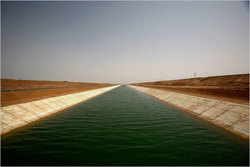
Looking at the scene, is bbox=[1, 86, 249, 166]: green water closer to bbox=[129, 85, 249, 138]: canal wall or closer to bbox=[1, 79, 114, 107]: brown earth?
bbox=[129, 85, 249, 138]: canal wall

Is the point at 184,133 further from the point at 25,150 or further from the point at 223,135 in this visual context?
the point at 25,150

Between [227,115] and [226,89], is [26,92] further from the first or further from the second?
[226,89]

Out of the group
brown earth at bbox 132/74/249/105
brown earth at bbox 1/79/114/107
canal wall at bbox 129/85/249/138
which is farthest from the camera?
brown earth at bbox 1/79/114/107

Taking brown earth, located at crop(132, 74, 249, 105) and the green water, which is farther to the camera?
brown earth, located at crop(132, 74, 249, 105)

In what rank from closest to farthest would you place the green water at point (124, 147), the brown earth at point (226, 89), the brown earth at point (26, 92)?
the green water at point (124, 147) < the brown earth at point (226, 89) < the brown earth at point (26, 92)

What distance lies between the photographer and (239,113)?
981 centimetres

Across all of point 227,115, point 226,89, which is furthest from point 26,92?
point 226,89

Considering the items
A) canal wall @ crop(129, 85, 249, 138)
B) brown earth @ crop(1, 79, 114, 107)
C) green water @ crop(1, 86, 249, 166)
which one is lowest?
green water @ crop(1, 86, 249, 166)

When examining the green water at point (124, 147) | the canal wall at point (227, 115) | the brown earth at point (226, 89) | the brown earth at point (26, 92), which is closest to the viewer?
the green water at point (124, 147)

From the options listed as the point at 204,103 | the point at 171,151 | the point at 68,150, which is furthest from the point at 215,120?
the point at 68,150

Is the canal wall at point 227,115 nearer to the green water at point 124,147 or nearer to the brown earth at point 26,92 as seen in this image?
the green water at point 124,147

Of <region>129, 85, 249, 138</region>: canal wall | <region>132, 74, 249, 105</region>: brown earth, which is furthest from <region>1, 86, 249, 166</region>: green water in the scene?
<region>132, 74, 249, 105</region>: brown earth

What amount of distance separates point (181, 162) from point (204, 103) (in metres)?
12.4

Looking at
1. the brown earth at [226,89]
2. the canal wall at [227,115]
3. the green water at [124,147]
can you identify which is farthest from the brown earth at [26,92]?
the brown earth at [226,89]
